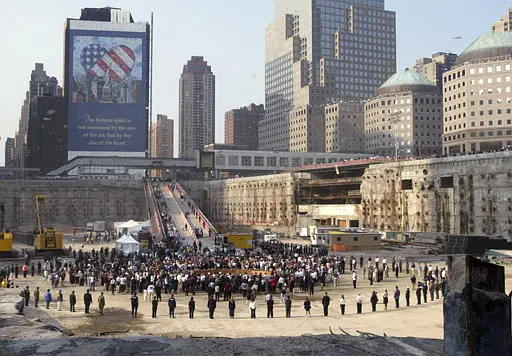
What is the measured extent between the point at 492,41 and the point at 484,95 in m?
17.0

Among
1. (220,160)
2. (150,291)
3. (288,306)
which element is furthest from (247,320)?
(220,160)

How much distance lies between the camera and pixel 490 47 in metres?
161

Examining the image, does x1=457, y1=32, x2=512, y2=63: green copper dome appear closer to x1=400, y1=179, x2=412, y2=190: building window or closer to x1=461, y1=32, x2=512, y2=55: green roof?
x1=461, y1=32, x2=512, y2=55: green roof

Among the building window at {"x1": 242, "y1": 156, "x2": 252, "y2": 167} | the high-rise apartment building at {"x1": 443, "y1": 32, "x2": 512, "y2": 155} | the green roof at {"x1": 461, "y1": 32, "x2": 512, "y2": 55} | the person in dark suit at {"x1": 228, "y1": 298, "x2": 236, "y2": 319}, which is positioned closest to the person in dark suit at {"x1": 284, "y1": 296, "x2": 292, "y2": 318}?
the person in dark suit at {"x1": 228, "y1": 298, "x2": 236, "y2": 319}

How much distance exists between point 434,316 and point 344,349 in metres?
14.8

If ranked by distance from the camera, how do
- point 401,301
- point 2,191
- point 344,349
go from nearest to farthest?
point 344,349 → point 401,301 → point 2,191

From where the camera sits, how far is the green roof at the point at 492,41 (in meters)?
159

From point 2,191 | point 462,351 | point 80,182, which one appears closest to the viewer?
point 462,351

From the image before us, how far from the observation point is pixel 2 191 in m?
114

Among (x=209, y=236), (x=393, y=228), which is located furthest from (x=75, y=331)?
(x=393, y=228)

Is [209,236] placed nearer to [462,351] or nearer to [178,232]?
[178,232]

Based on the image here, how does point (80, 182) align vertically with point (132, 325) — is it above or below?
above

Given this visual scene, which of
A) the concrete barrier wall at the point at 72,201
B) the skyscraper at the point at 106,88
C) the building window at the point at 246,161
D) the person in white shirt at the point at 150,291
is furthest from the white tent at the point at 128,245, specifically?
the skyscraper at the point at 106,88

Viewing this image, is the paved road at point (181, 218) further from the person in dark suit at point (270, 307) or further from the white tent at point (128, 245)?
the person in dark suit at point (270, 307)
